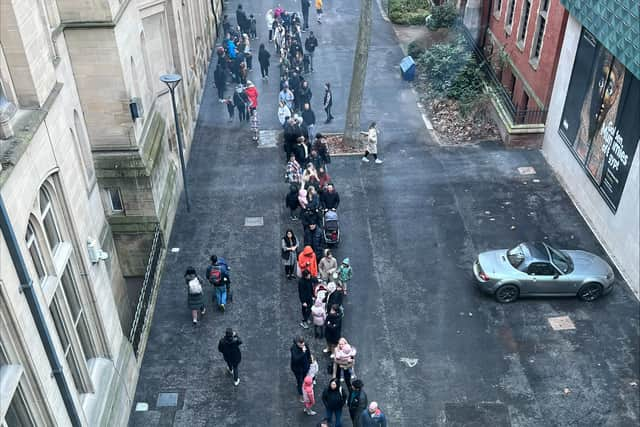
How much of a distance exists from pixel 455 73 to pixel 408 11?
10749 mm

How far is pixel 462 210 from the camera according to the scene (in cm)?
1970

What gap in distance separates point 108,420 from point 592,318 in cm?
1132

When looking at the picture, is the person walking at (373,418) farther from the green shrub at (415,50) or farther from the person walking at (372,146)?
the green shrub at (415,50)

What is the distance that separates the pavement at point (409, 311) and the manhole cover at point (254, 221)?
14 centimetres

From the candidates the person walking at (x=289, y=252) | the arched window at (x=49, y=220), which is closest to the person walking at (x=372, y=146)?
the person walking at (x=289, y=252)

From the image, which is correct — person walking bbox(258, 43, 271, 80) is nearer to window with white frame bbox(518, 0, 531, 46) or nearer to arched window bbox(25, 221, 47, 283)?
window with white frame bbox(518, 0, 531, 46)

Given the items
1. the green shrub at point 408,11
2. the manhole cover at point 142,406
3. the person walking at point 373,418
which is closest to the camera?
the person walking at point 373,418

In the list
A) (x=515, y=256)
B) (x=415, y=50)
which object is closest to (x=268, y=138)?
(x=415, y=50)

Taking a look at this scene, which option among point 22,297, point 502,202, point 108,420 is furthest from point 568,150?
point 22,297

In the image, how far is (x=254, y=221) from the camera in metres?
19.6

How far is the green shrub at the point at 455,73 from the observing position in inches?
1017

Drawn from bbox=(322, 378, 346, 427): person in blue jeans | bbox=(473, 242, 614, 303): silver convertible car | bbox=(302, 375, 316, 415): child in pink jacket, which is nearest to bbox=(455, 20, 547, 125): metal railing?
bbox=(473, 242, 614, 303): silver convertible car

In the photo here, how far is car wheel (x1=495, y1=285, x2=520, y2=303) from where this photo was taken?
52.5 feet

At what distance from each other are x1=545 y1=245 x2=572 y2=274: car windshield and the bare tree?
9.23 metres
